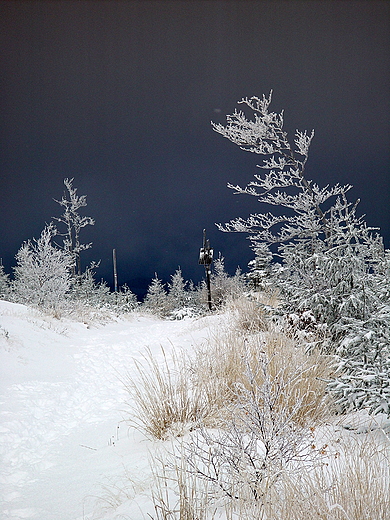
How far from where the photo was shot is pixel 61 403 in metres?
4.69

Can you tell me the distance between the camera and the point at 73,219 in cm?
2203

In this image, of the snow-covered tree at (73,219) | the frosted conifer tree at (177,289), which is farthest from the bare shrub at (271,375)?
the frosted conifer tree at (177,289)

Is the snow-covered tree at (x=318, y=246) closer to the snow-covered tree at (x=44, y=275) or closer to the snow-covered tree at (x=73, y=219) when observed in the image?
the snow-covered tree at (x=44, y=275)

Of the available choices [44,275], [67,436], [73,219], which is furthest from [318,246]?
[73,219]

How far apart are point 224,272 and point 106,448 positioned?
31.6m

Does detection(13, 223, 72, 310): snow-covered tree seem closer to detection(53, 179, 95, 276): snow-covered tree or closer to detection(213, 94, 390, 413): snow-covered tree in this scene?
detection(53, 179, 95, 276): snow-covered tree

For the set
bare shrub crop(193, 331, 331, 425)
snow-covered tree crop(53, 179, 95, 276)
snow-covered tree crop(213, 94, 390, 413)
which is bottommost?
bare shrub crop(193, 331, 331, 425)

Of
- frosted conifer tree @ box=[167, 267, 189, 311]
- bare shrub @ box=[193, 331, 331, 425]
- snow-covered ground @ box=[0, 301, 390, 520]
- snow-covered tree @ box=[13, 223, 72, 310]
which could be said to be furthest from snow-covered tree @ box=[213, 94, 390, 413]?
frosted conifer tree @ box=[167, 267, 189, 311]

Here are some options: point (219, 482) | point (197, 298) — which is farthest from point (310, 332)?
point (197, 298)

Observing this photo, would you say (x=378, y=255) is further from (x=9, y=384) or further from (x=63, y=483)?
(x=9, y=384)

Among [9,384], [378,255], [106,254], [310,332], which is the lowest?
[9,384]

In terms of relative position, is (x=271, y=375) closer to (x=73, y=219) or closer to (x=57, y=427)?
(x=57, y=427)

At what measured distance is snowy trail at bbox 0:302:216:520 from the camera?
7.86 feet

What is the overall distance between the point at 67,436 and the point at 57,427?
0.30 metres
